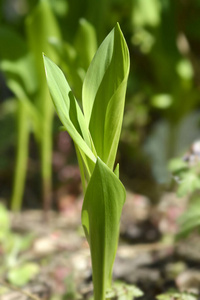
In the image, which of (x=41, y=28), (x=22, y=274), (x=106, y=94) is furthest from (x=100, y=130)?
(x=41, y=28)

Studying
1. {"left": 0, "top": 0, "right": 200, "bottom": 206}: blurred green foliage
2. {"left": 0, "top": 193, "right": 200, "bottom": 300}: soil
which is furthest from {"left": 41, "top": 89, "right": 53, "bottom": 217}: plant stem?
{"left": 0, "top": 193, "right": 200, "bottom": 300}: soil

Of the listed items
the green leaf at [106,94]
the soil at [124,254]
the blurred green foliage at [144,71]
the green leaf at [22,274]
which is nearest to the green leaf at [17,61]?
the blurred green foliage at [144,71]

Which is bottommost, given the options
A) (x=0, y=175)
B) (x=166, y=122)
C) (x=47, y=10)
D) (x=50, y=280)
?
(x=50, y=280)

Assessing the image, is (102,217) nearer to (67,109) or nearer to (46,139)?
(67,109)

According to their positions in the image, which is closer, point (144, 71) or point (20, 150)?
point (20, 150)

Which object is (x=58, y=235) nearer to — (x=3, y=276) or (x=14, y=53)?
(x=3, y=276)

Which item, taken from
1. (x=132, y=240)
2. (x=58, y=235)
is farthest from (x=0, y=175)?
(x=132, y=240)

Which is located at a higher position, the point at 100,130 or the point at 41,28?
the point at 41,28
